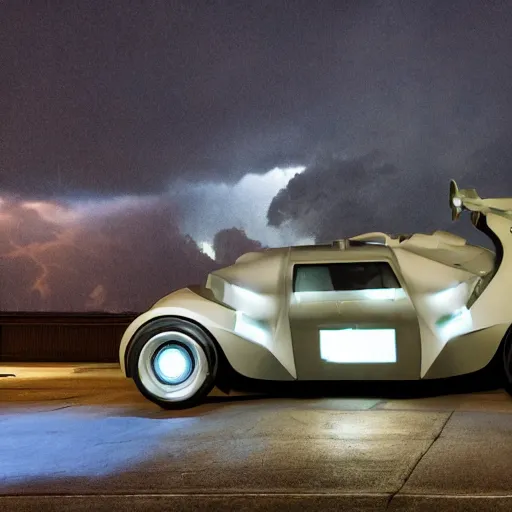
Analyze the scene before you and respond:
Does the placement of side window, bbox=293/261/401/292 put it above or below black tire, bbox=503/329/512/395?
above

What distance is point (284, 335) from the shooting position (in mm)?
5570

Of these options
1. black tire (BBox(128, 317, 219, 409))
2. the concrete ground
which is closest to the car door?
the concrete ground

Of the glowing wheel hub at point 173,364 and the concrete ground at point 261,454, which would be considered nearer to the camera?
the concrete ground at point 261,454

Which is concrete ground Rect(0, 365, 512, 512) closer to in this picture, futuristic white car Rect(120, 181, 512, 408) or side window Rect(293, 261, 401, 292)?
futuristic white car Rect(120, 181, 512, 408)

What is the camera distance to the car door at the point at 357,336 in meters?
5.50

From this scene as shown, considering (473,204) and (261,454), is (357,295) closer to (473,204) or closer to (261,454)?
(473,204)

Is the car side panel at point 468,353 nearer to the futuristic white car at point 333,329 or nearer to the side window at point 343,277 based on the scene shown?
the futuristic white car at point 333,329

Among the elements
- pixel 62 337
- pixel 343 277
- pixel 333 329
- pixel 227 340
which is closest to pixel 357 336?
pixel 333 329

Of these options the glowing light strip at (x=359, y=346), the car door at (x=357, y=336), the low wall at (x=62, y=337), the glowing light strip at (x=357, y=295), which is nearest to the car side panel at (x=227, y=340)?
the car door at (x=357, y=336)

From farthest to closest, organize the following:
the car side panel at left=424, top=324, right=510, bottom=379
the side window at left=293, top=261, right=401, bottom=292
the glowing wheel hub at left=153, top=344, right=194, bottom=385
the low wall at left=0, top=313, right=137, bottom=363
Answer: the low wall at left=0, top=313, right=137, bottom=363
the side window at left=293, top=261, right=401, bottom=292
the glowing wheel hub at left=153, top=344, right=194, bottom=385
the car side panel at left=424, top=324, right=510, bottom=379

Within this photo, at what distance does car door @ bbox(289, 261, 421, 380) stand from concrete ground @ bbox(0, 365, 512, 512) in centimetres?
27

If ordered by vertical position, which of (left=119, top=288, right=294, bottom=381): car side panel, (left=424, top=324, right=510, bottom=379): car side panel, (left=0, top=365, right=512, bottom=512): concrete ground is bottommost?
(left=0, top=365, right=512, bottom=512): concrete ground

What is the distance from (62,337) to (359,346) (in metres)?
8.76

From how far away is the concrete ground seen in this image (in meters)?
3.03
